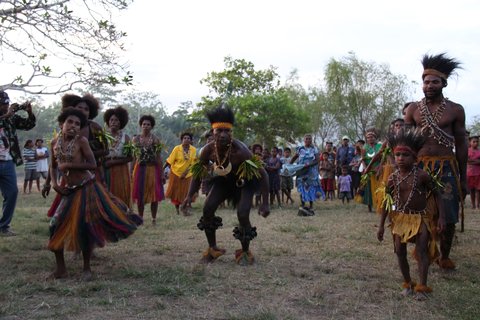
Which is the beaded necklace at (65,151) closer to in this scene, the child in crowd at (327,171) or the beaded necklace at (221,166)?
the beaded necklace at (221,166)

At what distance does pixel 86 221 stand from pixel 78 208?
15 centimetres

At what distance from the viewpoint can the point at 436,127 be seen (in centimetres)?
541

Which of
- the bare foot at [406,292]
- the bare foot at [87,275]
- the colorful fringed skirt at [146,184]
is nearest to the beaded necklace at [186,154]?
the colorful fringed skirt at [146,184]

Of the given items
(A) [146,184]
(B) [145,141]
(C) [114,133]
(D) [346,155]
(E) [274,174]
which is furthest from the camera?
(D) [346,155]

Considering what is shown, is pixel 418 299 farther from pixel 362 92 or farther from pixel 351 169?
pixel 362 92

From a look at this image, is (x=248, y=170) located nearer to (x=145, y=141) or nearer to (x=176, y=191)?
(x=145, y=141)

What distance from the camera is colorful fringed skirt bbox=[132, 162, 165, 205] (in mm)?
9312

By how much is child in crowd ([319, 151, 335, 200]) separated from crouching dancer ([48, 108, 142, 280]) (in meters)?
10.5

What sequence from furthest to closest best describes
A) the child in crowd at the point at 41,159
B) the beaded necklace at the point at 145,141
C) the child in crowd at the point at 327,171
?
the child in crowd at the point at 41,159
the child in crowd at the point at 327,171
the beaded necklace at the point at 145,141

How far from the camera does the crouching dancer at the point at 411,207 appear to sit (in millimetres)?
4652

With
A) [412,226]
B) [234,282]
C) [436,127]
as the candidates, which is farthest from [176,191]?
[412,226]

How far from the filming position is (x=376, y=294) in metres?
4.63

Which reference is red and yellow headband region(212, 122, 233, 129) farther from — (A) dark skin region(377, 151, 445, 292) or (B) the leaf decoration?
(A) dark skin region(377, 151, 445, 292)

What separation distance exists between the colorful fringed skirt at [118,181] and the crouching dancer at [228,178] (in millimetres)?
1631
